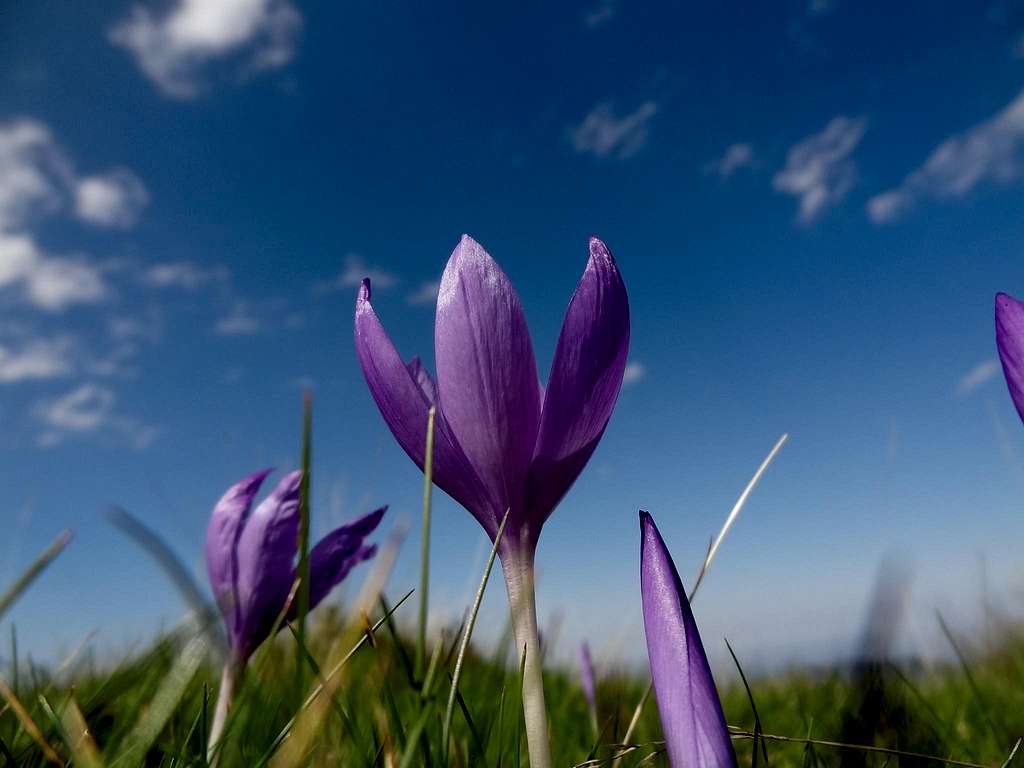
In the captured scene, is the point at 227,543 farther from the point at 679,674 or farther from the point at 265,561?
the point at 679,674

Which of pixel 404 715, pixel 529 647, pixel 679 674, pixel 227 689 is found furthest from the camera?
pixel 404 715

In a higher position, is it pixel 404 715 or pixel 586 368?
pixel 586 368

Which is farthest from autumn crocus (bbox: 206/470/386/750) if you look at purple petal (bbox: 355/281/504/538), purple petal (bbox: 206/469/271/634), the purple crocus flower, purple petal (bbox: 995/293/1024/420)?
purple petal (bbox: 995/293/1024/420)

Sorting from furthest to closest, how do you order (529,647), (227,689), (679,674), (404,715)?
(404,715) < (227,689) < (529,647) < (679,674)

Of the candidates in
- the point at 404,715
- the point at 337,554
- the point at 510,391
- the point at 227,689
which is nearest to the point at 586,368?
the point at 510,391

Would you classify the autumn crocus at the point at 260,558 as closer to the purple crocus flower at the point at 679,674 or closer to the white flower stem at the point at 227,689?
the white flower stem at the point at 227,689

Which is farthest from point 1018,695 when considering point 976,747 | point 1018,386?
point 1018,386

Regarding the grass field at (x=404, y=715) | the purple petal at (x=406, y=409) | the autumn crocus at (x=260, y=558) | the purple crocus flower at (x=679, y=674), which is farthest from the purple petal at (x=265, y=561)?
the purple crocus flower at (x=679, y=674)

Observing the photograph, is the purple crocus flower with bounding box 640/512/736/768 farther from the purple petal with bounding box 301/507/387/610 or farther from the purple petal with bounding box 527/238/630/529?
the purple petal with bounding box 301/507/387/610
